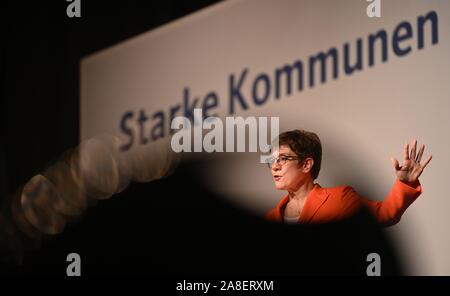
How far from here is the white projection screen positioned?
3.31m

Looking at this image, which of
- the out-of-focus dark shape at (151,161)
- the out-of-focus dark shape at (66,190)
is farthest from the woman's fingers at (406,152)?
the out-of-focus dark shape at (66,190)

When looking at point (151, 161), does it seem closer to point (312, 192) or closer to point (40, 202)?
point (40, 202)

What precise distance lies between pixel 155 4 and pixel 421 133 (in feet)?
5.25

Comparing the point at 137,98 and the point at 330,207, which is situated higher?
the point at 137,98

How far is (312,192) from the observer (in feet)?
11.2

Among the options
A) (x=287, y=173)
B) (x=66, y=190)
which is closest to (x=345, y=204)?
(x=287, y=173)

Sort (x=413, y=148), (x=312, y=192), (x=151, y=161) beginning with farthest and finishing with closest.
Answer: (x=151, y=161) → (x=312, y=192) → (x=413, y=148)

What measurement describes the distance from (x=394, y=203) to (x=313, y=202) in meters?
0.41

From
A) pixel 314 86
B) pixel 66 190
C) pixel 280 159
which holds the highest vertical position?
pixel 314 86

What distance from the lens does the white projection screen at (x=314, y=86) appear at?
10.9ft

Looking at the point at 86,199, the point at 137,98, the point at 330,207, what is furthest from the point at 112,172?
the point at 330,207

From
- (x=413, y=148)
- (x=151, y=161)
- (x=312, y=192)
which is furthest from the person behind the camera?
(x=151, y=161)
